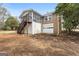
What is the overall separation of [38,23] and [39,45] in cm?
32

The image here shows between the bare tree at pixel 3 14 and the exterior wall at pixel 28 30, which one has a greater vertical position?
the bare tree at pixel 3 14

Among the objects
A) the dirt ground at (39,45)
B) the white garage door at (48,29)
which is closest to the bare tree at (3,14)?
the dirt ground at (39,45)

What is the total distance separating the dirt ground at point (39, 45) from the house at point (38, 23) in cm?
7

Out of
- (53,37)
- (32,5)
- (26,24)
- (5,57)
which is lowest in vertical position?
(5,57)

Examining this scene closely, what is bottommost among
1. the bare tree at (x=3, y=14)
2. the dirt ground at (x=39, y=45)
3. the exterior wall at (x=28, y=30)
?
the dirt ground at (x=39, y=45)

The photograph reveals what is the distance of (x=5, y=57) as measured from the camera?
302 cm

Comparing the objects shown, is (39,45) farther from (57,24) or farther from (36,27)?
(57,24)

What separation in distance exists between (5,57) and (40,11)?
82cm

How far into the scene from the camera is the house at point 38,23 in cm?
306

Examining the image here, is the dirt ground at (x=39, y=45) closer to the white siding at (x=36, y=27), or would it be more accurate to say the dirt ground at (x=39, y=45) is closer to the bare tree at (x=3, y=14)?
the white siding at (x=36, y=27)

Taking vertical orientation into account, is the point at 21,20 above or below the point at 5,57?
above

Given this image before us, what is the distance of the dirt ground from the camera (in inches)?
119

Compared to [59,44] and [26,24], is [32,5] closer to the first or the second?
[26,24]

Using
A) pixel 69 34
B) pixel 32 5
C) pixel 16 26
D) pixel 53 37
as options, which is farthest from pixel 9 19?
pixel 69 34
